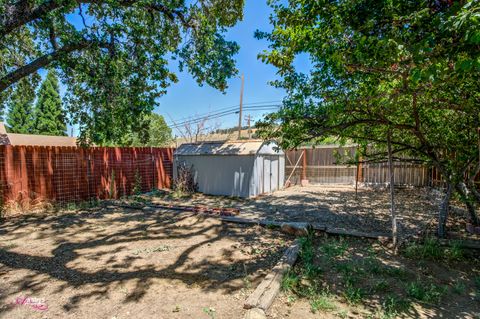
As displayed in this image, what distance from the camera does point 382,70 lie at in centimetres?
247

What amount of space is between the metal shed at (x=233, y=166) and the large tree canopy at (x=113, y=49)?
8.76ft

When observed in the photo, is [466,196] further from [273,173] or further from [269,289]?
[273,173]

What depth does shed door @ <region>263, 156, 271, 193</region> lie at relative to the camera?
9.81 m

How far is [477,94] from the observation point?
10.2ft

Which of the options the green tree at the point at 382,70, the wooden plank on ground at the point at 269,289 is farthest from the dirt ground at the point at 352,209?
the wooden plank on ground at the point at 269,289

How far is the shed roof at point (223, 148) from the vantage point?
360 inches

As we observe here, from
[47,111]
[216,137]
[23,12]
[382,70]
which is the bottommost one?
[382,70]

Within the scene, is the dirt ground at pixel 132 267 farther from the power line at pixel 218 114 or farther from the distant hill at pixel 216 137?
the power line at pixel 218 114

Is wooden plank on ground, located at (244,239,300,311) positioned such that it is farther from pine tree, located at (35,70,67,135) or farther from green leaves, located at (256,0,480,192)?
pine tree, located at (35,70,67,135)

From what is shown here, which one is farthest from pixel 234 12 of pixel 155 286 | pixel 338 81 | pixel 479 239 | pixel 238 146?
pixel 479 239

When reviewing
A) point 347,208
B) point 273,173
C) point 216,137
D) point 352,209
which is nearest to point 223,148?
point 273,173

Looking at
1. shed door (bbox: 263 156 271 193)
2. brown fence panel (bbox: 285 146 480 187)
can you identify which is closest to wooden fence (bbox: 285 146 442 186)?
brown fence panel (bbox: 285 146 480 187)

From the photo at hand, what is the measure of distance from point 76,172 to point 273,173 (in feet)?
23.2

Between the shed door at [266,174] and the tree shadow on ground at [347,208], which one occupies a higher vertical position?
the shed door at [266,174]
